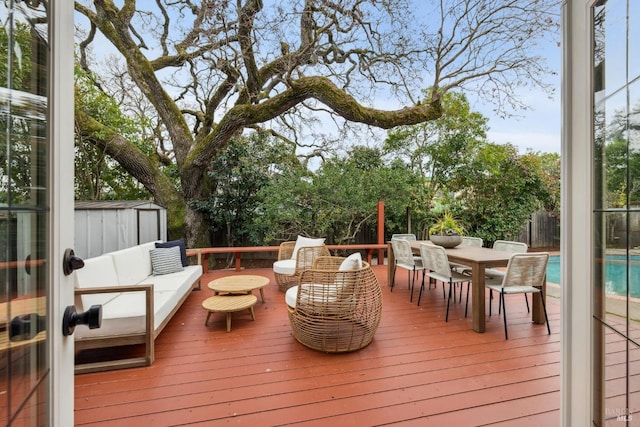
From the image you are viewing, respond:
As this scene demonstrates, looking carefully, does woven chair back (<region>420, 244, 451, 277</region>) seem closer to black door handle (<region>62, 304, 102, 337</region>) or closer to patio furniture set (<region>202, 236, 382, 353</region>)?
patio furniture set (<region>202, 236, 382, 353</region>)

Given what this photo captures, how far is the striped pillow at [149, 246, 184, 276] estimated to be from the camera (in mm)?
3711

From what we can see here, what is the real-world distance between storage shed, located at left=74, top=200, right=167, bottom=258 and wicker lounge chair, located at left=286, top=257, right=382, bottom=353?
3.56 m

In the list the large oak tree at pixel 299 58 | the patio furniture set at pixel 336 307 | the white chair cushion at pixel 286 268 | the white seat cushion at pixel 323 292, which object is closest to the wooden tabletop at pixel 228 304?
the patio furniture set at pixel 336 307

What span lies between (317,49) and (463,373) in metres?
5.03

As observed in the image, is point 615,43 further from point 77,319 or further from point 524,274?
point 524,274

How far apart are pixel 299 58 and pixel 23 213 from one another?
15.8 ft

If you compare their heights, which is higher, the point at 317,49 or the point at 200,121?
the point at 317,49

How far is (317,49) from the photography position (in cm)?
489

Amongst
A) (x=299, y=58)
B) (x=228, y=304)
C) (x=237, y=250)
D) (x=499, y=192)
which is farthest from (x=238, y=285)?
(x=499, y=192)

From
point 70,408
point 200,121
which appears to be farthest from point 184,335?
point 200,121

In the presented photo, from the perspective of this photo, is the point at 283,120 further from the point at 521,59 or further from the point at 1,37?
the point at 1,37

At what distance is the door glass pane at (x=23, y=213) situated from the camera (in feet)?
1.97

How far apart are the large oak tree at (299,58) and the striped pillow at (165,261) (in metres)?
2.85

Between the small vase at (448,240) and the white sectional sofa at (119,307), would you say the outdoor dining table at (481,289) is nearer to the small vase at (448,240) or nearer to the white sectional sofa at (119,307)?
the small vase at (448,240)
